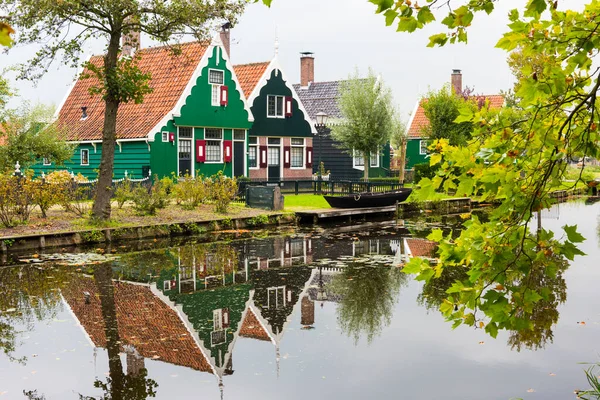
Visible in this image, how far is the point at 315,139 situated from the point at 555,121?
42059 mm

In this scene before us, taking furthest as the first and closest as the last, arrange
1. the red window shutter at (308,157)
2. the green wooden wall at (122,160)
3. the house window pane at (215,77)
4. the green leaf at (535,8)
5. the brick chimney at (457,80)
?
the brick chimney at (457,80), the red window shutter at (308,157), the house window pane at (215,77), the green wooden wall at (122,160), the green leaf at (535,8)

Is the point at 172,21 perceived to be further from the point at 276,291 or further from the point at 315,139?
the point at 315,139

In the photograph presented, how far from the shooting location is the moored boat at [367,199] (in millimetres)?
27172

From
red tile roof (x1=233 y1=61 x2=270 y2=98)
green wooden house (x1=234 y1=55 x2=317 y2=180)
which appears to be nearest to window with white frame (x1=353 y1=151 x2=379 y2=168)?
green wooden house (x1=234 y1=55 x2=317 y2=180)

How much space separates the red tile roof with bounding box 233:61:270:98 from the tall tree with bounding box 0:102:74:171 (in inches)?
401

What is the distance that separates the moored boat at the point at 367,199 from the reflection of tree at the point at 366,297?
1168cm

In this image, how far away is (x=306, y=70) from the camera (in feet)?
168

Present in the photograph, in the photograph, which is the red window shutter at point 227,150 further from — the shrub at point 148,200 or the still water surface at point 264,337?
the still water surface at point 264,337

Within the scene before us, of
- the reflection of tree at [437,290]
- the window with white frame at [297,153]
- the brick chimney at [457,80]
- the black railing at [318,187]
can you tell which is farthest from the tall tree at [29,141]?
the brick chimney at [457,80]

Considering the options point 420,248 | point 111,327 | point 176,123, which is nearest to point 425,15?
point 111,327

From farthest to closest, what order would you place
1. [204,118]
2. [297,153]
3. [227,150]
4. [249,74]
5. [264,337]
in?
[297,153] < [249,74] < [227,150] < [204,118] < [264,337]

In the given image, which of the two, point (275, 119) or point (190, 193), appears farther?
point (275, 119)

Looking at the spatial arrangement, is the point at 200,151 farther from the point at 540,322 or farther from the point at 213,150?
the point at 540,322

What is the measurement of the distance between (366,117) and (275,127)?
5.30 metres
